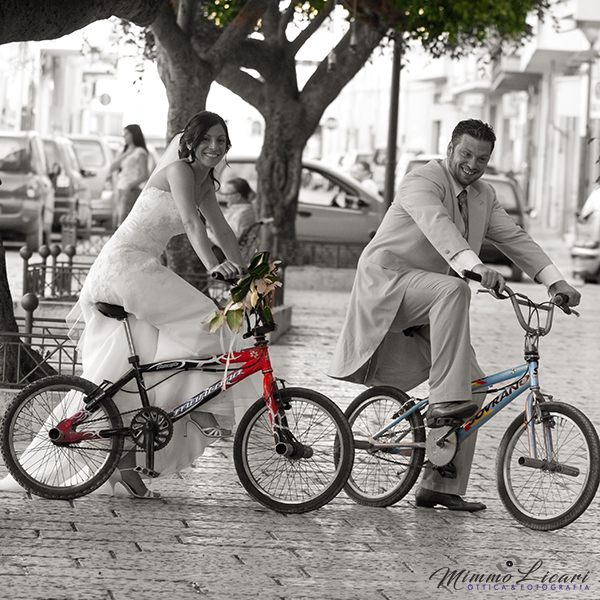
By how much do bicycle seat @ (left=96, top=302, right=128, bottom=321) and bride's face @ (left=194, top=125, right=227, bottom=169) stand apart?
30.5 inches

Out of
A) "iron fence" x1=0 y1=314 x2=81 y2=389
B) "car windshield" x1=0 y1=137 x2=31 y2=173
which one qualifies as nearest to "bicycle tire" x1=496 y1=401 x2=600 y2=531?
"iron fence" x1=0 y1=314 x2=81 y2=389

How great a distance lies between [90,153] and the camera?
99.3 ft

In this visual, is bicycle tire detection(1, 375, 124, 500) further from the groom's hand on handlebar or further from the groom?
the groom's hand on handlebar

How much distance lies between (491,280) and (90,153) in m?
25.3

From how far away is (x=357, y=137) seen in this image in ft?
289

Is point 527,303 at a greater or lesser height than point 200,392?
greater

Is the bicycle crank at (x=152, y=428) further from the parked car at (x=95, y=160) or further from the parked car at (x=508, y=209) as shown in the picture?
the parked car at (x=95, y=160)

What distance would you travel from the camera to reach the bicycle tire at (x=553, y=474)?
5.84 metres

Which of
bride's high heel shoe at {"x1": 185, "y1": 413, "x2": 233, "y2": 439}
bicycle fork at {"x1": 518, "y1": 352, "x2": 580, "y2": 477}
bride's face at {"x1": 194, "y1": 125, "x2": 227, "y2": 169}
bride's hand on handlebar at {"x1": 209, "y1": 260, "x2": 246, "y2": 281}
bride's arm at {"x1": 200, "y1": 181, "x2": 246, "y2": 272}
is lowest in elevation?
bride's high heel shoe at {"x1": 185, "y1": 413, "x2": 233, "y2": 439}

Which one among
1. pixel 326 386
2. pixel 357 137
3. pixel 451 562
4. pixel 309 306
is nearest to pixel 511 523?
pixel 451 562

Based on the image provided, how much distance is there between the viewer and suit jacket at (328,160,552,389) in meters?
6.25

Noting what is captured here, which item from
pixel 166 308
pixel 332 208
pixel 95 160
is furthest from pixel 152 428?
pixel 95 160

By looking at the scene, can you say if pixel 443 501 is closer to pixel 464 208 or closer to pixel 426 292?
pixel 426 292

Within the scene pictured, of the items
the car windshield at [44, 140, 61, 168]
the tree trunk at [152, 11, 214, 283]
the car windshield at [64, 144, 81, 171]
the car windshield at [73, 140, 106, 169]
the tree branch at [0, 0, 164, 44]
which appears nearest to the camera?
the tree branch at [0, 0, 164, 44]
